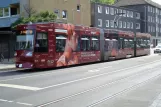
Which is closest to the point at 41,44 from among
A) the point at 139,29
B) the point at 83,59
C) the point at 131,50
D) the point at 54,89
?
the point at 83,59

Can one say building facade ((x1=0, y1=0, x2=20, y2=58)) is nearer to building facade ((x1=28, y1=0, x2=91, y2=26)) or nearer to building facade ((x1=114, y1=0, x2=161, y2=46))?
building facade ((x1=28, y1=0, x2=91, y2=26))

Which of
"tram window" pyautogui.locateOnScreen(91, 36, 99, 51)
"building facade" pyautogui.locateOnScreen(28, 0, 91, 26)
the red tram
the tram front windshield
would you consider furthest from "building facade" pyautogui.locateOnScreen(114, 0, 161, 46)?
the tram front windshield

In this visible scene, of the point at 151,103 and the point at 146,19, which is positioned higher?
the point at 146,19

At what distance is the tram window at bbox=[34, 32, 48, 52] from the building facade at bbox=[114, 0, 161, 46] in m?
74.1

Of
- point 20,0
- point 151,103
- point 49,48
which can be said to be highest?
point 20,0

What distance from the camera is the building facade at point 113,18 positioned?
2640 inches

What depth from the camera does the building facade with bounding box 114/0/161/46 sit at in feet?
302

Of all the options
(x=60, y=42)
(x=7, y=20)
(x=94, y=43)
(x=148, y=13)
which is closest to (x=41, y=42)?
(x=60, y=42)

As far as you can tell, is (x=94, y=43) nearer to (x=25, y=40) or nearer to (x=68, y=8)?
(x=25, y=40)

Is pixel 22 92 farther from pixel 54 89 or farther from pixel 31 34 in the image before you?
pixel 31 34

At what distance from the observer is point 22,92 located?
11.0 meters

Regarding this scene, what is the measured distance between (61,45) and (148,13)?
75115 mm

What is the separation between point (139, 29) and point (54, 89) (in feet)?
269

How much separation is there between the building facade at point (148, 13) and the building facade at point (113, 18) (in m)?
2.09
